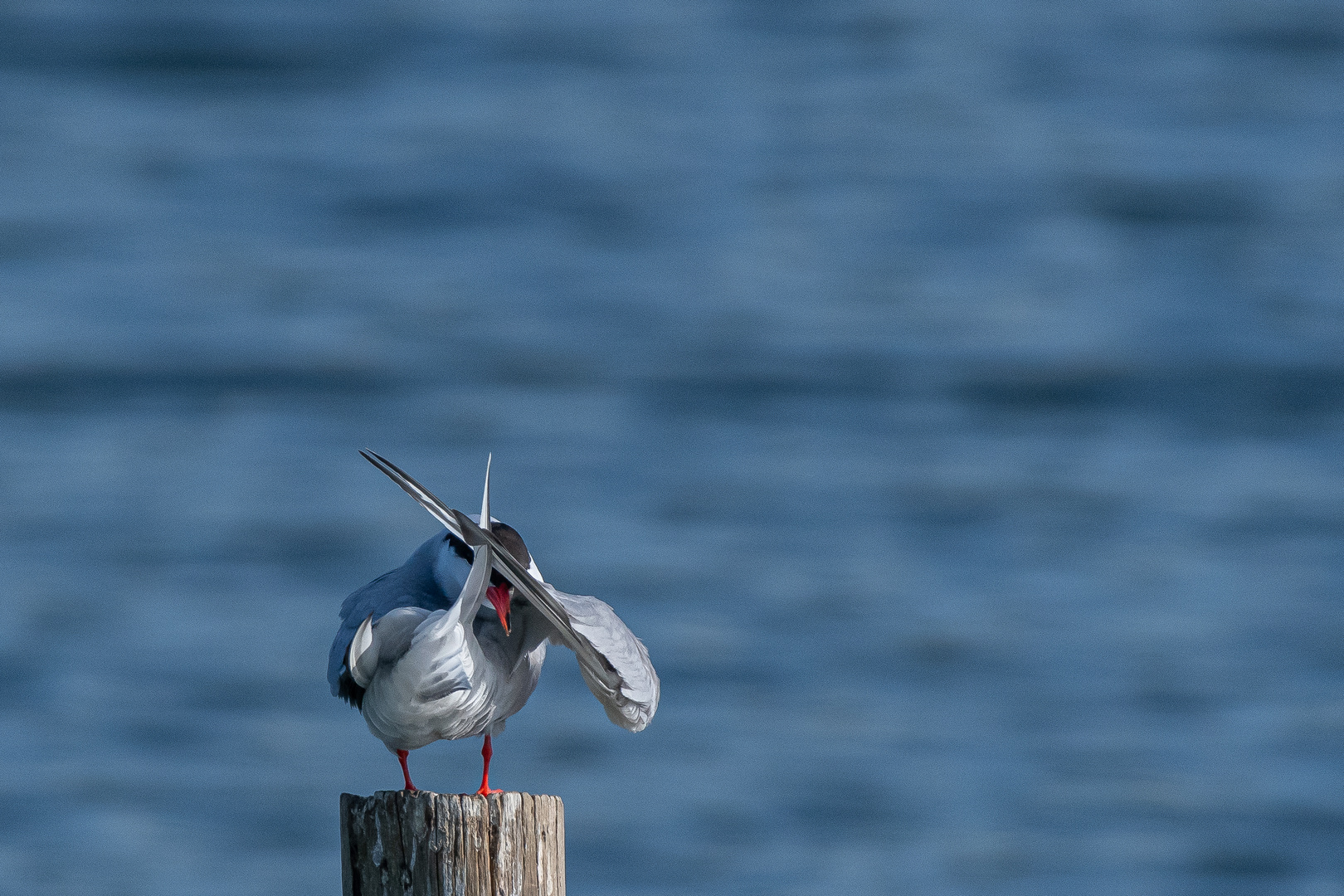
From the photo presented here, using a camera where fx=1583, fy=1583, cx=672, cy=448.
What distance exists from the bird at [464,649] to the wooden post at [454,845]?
0.21m

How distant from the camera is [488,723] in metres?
4.30

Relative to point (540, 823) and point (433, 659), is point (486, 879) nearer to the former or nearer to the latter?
point (540, 823)

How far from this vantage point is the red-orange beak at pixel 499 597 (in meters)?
3.92

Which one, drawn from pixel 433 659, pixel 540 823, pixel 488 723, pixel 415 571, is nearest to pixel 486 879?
pixel 540 823

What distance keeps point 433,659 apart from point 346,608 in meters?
0.50

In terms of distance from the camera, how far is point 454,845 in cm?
342

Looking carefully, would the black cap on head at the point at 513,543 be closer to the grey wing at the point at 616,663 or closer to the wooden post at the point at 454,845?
the grey wing at the point at 616,663

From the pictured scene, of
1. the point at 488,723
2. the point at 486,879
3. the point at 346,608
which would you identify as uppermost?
the point at 346,608

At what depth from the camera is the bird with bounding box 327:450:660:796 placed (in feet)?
12.5

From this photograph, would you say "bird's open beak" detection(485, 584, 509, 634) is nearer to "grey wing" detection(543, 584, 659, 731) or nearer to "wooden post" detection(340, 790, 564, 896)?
"grey wing" detection(543, 584, 659, 731)

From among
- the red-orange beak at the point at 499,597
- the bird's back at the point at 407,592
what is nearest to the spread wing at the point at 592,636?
the red-orange beak at the point at 499,597

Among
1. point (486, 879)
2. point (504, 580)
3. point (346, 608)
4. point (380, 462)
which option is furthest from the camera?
point (346, 608)

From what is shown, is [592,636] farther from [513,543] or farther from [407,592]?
[407,592]

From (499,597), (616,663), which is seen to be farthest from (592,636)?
(499,597)
